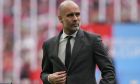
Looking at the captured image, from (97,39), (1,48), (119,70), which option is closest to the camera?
(97,39)

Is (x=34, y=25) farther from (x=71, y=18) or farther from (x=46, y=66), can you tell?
(x=71, y=18)

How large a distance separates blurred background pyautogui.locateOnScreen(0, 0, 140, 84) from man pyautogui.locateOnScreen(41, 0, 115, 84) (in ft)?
17.0

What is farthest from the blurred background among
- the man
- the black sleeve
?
the man

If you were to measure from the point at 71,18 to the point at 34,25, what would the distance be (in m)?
5.82

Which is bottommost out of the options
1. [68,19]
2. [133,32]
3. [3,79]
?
[3,79]

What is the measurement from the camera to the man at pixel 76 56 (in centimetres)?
527

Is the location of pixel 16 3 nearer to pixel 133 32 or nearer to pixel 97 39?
pixel 133 32

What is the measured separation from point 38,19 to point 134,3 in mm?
1538

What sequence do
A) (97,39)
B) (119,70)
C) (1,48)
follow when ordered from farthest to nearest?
(1,48) < (119,70) < (97,39)

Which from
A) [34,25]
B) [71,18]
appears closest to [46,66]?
[71,18]

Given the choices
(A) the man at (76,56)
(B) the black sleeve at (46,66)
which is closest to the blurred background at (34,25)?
(B) the black sleeve at (46,66)

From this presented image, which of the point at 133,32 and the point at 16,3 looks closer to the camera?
the point at 133,32

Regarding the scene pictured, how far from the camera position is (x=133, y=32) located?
10.4m

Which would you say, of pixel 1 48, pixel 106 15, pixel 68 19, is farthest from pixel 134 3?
pixel 68 19
